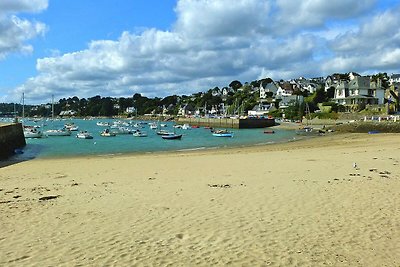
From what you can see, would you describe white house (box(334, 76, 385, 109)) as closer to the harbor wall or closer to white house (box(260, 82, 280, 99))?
white house (box(260, 82, 280, 99))


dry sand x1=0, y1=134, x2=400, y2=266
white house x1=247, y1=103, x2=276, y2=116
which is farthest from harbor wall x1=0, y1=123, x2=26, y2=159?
white house x1=247, y1=103, x2=276, y2=116

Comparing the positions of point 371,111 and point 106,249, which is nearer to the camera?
point 106,249

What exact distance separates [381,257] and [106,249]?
4836 mm

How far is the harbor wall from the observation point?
36.4 meters

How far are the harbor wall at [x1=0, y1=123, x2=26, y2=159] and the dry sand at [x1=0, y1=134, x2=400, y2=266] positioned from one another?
2375 centimetres

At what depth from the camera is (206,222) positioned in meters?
8.99

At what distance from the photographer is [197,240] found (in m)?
7.71

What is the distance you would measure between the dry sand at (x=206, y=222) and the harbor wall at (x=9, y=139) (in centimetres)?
2375

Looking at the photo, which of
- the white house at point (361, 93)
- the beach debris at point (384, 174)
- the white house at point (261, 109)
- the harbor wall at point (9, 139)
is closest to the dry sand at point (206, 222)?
the beach debris at point (384, 174)

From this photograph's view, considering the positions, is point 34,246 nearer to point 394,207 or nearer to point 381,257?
point 381,257

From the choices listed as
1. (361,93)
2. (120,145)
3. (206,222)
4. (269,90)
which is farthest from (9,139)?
(269,90)

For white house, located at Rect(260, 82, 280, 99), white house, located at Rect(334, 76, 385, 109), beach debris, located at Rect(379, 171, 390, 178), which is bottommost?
beach debris, located at Rect(379, 171, 390, 178)

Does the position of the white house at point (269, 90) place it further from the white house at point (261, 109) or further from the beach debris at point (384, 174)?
the beach debris at point (384, 174)

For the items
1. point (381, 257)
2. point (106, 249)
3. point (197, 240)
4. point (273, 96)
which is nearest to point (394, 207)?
point (381, 257)
